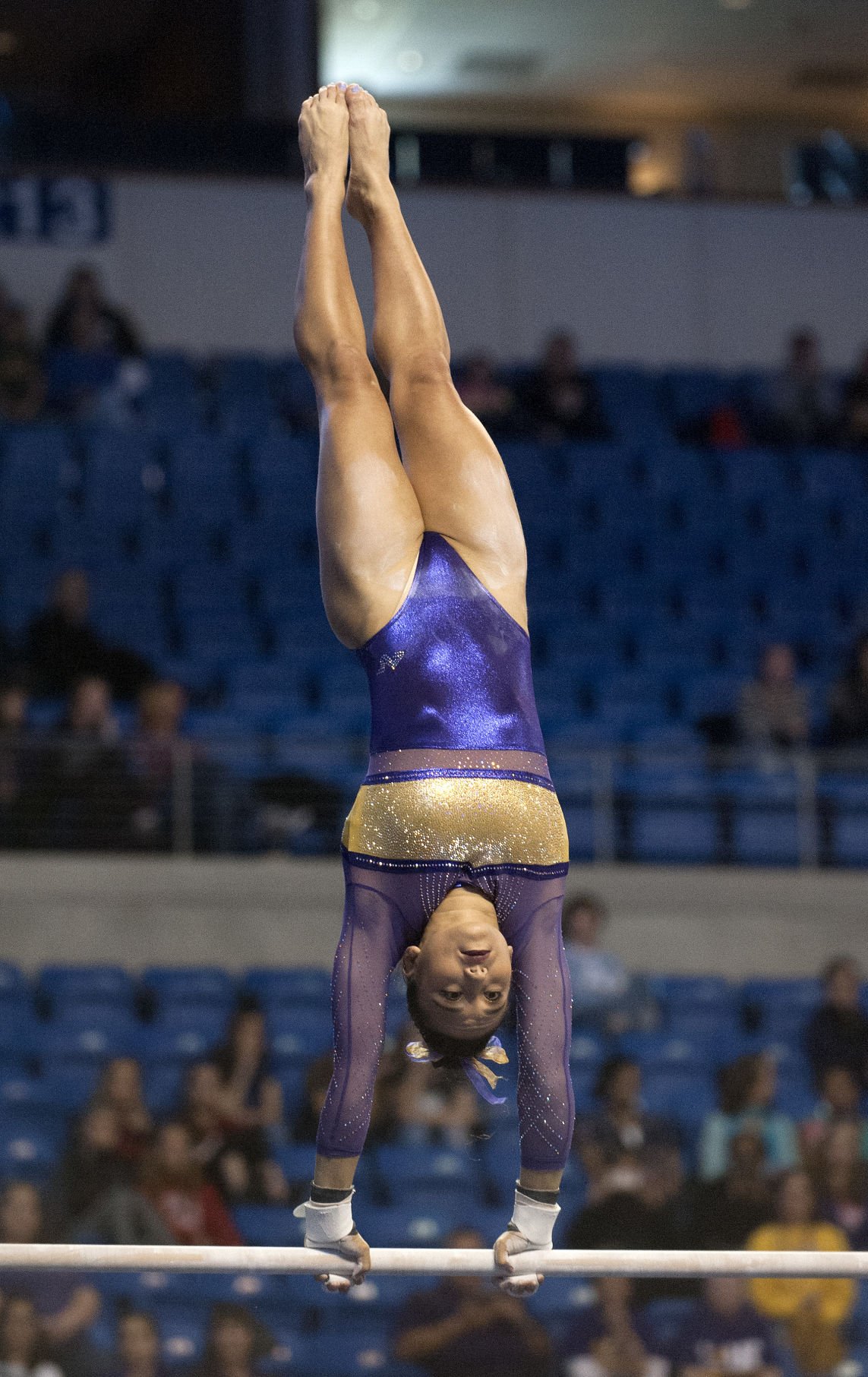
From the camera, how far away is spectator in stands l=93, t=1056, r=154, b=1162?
23.9ft

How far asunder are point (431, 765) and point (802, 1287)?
157 inches

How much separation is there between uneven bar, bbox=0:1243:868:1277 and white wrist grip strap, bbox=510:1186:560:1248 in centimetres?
3

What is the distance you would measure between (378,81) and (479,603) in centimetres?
918

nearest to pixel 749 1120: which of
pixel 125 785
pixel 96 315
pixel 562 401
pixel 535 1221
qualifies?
pixel 125 785

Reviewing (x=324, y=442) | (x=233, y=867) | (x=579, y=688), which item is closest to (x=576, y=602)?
(x=579, y=688)

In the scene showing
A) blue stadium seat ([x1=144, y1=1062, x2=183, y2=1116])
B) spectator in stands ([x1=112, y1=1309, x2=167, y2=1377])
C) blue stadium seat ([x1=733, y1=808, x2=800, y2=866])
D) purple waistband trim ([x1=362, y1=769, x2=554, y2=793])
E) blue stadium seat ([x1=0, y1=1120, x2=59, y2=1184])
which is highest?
purple waistband trim ([x1=362, y1=769, x2=554, y2=793])

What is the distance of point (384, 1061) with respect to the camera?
758 cm

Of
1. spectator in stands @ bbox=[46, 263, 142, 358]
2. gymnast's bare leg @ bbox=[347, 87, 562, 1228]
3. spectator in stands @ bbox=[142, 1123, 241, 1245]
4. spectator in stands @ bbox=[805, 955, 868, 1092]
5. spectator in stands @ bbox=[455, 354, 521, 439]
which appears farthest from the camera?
spectator in stands @ bbox=[455, 354, 521, 439]

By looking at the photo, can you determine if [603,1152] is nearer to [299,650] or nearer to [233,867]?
[233,867]

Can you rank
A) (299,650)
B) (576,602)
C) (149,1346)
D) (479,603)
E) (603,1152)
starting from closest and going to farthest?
(479,603)
(149,1346)
(603,1152)
(299,650)
(576,602)

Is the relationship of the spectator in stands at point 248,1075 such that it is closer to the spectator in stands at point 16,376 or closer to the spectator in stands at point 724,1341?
the spectator in stands at point 724,1341

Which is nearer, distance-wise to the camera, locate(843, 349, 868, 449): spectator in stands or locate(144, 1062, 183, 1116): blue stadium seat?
locate(144, 1062, 183, 1116): blue stadium seat

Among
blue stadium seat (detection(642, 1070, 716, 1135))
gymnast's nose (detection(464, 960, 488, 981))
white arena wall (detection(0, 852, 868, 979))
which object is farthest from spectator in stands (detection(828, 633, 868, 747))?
gymnast's nose (detection(464, 960, 488, 981))

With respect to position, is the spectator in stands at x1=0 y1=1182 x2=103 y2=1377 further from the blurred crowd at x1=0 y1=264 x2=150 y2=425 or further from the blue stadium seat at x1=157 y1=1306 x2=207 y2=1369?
the blurred crowd at x1=0 y1=264 x2=150 y2=425
